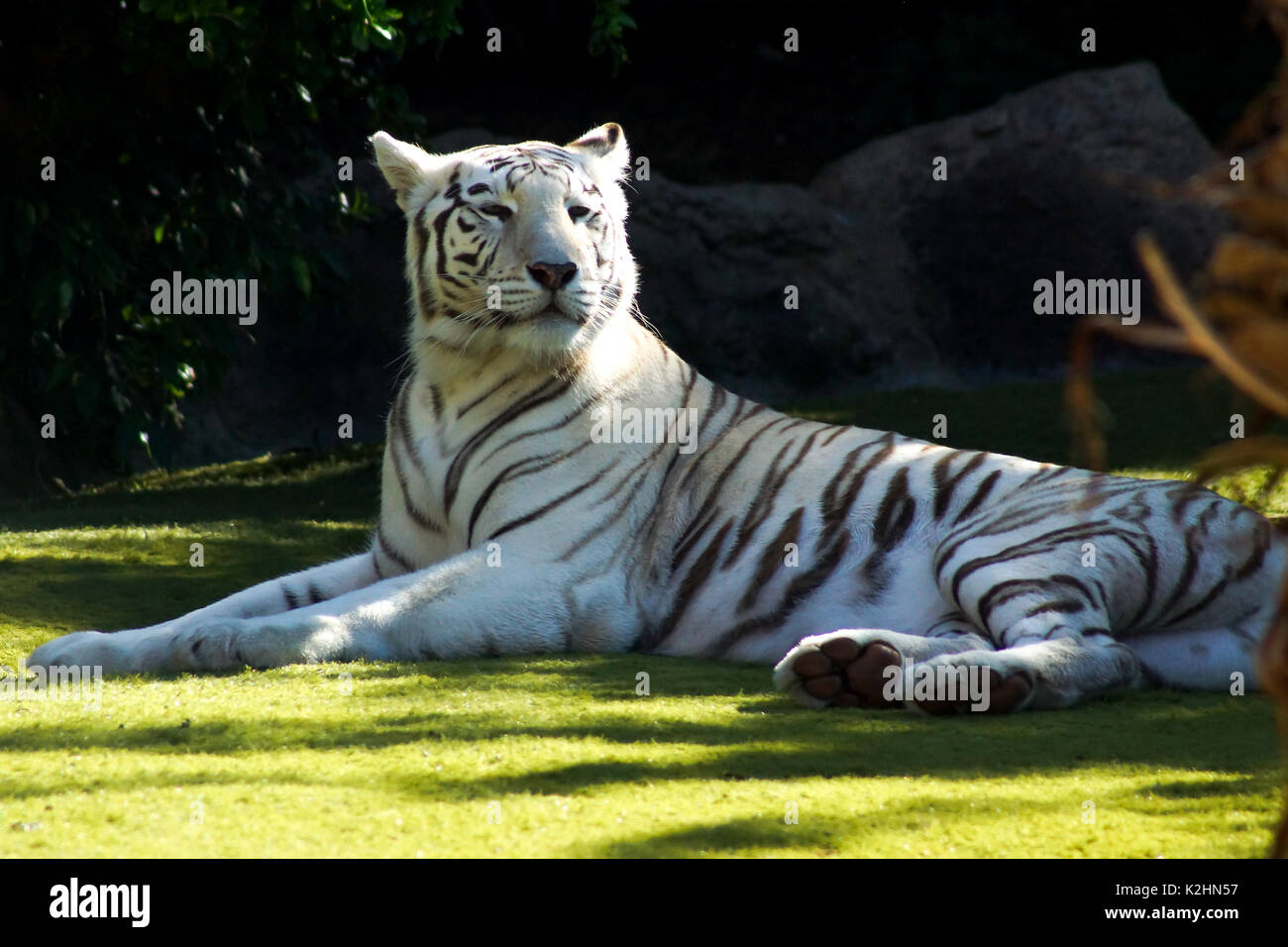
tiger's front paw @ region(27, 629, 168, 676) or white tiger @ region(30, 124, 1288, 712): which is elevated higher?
white tiger @ region(30, 124, 1288, 712)

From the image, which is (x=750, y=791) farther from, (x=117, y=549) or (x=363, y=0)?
(x=363, y=0)

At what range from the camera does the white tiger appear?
3.68 metres

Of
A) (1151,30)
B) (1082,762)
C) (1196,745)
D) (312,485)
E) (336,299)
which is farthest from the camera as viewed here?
(1151,30)

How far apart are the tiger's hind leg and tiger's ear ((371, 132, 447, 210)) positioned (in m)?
2.17

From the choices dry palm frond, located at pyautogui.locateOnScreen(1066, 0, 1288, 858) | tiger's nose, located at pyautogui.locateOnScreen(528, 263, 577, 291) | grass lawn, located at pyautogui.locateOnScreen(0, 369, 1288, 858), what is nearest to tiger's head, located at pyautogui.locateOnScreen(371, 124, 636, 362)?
tiger's nose, located at pyautogui.locateOnScreen(528, 263, 577, 291)

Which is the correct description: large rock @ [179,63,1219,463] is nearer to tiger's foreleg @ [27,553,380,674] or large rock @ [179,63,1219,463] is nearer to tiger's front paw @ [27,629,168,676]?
tiger's foreleg @ [27,553,380,674]

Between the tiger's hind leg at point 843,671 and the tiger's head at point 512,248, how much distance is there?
1.41 metres

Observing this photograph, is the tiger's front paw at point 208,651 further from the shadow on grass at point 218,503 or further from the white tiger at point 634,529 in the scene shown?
the shadow on grass at point 218,503

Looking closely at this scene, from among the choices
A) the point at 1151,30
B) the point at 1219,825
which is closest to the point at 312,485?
the point at 1219,825

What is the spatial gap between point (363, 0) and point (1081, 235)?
617 centimetres

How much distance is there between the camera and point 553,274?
4203mm

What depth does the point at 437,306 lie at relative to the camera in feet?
14.8

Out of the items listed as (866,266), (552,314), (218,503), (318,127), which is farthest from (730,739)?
(318,127)

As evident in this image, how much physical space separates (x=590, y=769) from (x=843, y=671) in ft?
2.94
